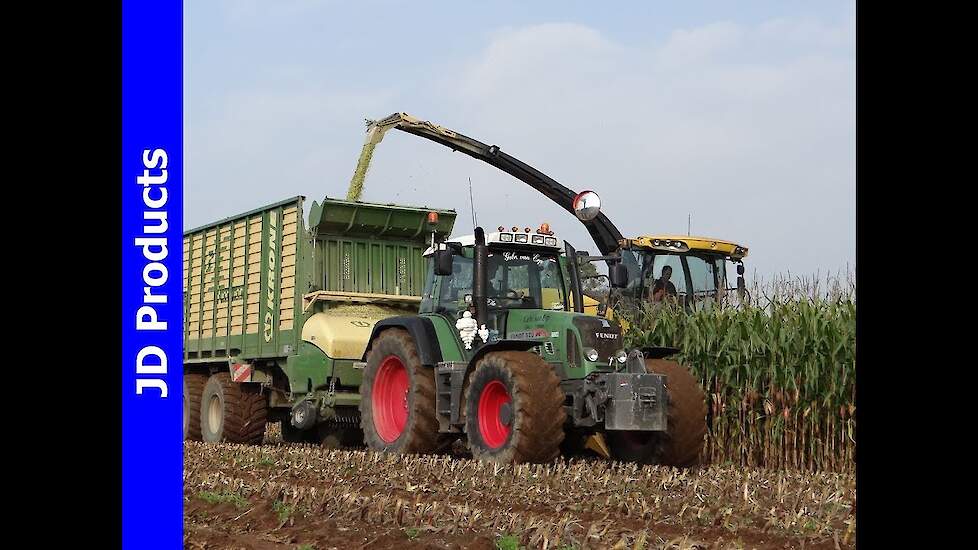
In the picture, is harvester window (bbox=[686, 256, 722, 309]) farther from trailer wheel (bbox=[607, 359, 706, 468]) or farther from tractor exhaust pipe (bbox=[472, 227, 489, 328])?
tractor exhaust pipe (bbox=[472, 227, 489, 328])

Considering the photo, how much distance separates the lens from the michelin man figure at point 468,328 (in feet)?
35.4

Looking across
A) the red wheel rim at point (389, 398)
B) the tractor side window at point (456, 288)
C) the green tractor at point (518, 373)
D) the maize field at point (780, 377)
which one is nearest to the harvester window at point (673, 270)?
the maize field at point (780, 377)

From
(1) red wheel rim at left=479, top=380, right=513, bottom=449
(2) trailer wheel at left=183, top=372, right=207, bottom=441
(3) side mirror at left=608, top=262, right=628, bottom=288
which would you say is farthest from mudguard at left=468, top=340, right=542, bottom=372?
(2) trailer wheel at left=183, top=372, right=207, bottom=441

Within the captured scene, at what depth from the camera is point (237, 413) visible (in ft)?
47.5

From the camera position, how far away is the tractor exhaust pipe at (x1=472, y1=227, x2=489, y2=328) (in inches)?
420

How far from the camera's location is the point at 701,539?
614 centimetres

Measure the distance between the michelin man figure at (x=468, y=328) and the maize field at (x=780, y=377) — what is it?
2971 millimetres

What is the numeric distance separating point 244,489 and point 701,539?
3741mm

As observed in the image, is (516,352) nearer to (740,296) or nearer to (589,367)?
(589,367)

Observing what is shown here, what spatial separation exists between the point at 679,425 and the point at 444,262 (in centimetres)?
267

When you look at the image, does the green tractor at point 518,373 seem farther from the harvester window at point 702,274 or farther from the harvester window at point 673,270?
the harvester window at point 702,274

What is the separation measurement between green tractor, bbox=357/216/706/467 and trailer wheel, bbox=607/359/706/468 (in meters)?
0.01
